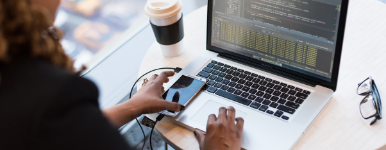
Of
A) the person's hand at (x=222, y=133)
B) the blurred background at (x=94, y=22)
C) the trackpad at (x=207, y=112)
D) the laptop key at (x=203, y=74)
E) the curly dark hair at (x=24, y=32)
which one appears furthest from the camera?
the blurred background at (x=94, y=22)

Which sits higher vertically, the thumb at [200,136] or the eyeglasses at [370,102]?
the eyeglasses at [370,102]

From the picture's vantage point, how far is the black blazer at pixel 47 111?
1.47 ft

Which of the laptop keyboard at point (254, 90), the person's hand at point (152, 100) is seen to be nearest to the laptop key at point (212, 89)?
the laptop keyboard at point (254, 90)

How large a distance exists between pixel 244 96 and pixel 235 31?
218 mm

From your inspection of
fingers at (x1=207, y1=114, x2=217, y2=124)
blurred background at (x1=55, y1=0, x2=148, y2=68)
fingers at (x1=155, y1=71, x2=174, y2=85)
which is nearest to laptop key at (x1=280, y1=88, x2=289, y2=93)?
fingers at (x1=207, y1=114, x2=217, y2=124)

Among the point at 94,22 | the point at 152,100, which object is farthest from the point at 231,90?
the point at 94,22

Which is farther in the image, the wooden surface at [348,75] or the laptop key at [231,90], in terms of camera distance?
the laptop key at [231,90]

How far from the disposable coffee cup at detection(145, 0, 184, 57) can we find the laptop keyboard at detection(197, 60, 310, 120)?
167 millimetres

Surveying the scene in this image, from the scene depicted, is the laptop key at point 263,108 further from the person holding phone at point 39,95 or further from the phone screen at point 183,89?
the person holding phone at point 39,95

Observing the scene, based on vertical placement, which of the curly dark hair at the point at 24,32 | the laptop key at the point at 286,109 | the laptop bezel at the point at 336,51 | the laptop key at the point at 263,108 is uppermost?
the curly dark hair at the point at 24,32

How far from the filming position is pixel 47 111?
46cm

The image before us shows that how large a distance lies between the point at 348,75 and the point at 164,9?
0.60m

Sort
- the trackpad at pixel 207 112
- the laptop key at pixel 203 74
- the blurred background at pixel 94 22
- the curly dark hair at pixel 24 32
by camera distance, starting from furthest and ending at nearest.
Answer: the blurred background at pixel 94 22 < the laptop key at pixel 203 74 < the trackpad at pixel 207 112 < the curly dark hair at pixel 24 32

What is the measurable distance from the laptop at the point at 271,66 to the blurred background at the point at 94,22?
1.30m
